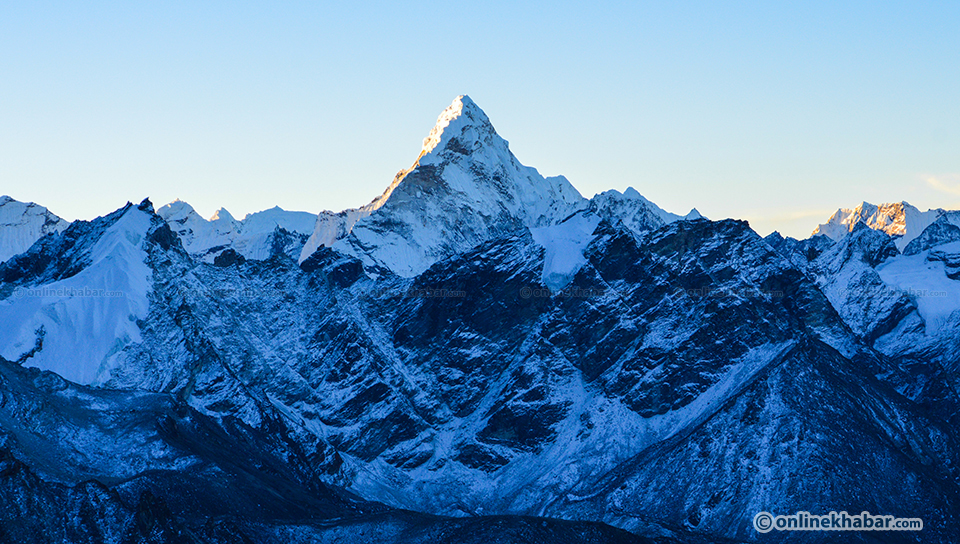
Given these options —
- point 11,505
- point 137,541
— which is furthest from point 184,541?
point 11,505

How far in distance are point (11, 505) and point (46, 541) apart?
6879mm

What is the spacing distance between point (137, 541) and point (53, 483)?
15262 millimetres

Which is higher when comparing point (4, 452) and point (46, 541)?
point (4, 452)

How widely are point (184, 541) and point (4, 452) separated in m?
26.0

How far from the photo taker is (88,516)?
639 ft

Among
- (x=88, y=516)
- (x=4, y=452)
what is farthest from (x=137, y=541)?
(x=4, y=452)

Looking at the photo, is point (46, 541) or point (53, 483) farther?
point (53, 483)

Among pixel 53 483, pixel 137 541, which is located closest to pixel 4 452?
pixel 53 483

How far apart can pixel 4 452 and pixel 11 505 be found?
9.89m

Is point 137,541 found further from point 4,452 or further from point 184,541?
point 4,452

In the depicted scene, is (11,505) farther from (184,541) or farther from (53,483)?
(184,541)

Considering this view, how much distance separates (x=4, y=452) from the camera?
646ft

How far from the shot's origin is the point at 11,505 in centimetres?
18962

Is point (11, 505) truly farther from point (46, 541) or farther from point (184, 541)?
point (184, 541)
